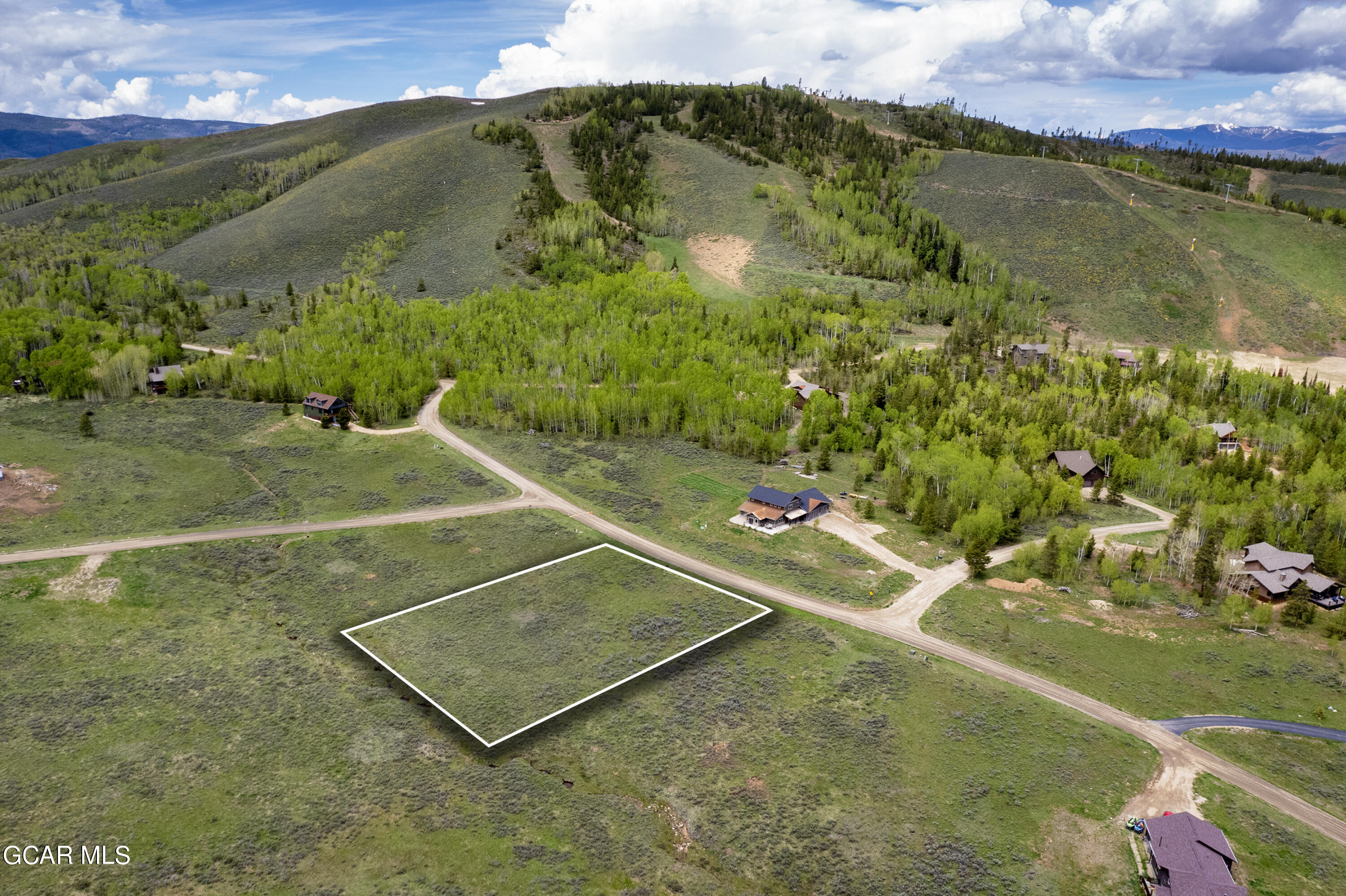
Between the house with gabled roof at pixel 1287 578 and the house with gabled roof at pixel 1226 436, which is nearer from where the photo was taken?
the house with gabled roof at pixel 1287 578

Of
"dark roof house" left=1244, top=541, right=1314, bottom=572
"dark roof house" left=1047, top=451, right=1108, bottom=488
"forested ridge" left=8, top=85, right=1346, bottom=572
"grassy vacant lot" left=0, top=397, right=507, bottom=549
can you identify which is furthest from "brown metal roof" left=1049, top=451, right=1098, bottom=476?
"grassy vacant lot" left=0, top=397, right=507, bottom=549

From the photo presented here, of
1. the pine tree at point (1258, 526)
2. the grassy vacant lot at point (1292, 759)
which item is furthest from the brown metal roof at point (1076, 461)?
the grassy vacant lot at point (1292, 759)

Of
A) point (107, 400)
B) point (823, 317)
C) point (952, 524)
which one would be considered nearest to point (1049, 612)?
point (952, 524)

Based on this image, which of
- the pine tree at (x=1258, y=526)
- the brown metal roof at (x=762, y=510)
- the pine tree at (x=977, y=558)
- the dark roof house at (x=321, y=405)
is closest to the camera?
the pine tree at (x=977, y=558)

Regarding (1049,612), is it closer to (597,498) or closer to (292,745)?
(597,498)

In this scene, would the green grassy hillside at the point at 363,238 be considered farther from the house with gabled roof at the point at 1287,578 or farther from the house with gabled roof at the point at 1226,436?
the house with gabled roof at the point at 1287,578

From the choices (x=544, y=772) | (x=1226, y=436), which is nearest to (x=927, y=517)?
(x=544, y=772)

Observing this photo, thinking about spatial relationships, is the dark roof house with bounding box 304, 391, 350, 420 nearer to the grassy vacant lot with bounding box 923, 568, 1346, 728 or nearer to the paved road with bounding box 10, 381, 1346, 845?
the paved road with bounding box 10, 381, 1346, 845
